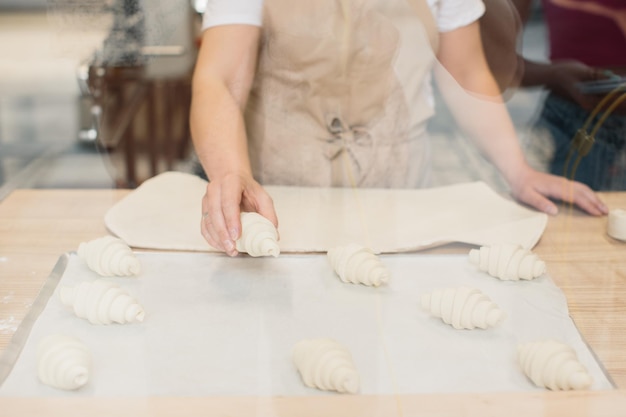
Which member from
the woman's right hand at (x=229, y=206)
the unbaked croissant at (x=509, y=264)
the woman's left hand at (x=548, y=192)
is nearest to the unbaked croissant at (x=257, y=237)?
the woman's right hand at (x=229, y=206)

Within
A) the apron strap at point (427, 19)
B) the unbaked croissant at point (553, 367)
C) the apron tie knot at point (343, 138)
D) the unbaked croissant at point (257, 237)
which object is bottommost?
the unbaked croissant at point (553, 367)

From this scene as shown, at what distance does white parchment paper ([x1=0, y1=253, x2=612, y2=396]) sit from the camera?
22.3 inches

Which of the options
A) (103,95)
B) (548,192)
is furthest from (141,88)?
(548,192)

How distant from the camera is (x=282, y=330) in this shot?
2.10 ft

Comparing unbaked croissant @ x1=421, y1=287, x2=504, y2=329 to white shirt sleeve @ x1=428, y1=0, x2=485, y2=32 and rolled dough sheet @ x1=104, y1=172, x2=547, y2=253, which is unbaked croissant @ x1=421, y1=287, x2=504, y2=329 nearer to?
rolled dough sheet @ x1=104, y1=172, x2=547, y2=253

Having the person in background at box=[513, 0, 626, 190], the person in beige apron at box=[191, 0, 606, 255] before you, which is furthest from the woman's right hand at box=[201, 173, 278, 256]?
the person in background at box=[513, 0, 626, 190]

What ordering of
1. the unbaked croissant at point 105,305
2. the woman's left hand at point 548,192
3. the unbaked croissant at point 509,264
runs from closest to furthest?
the unbaked croissant at point 105,305
the unbaked croissant at point 509,264
the woman's left hand at point 548,192

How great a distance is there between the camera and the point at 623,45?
97cm

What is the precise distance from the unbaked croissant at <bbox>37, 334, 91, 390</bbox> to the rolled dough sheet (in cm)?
23

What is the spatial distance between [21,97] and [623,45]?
31.7 inches

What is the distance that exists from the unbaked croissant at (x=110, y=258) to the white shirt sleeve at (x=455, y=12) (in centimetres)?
44

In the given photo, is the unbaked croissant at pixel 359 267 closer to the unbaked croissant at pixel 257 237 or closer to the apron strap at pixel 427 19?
the unbaked croissant at pixel 257 237

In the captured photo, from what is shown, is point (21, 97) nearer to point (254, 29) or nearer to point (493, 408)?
point (254, 29)

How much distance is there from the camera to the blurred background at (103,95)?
2.59 feet
